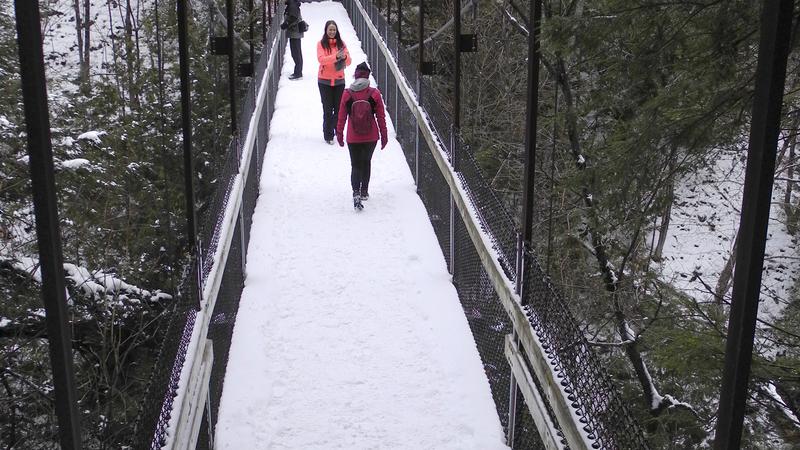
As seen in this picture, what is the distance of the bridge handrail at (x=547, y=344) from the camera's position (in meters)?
3.44

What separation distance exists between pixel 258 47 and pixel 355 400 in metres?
23.3

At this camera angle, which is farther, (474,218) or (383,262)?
(383,262)

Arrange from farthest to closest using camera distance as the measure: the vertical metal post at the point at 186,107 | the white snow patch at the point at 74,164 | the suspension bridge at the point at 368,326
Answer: the white snow patch at the point at 74,164 < the vertical metal post at the point at 186,107 < the suspension bridge at the point at 368,326

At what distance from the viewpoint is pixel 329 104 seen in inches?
480

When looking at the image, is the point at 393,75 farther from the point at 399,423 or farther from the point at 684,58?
the point at 399,423

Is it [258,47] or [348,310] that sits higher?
[258,47]

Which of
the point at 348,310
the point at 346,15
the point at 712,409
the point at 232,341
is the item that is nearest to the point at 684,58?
the point at 348,310

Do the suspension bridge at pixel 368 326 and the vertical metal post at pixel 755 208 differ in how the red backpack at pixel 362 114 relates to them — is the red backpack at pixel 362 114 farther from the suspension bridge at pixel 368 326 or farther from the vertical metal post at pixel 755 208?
the vertical metal post at pixel 755 208

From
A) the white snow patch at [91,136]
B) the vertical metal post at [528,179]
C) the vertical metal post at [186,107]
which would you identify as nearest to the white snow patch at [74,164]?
the white snow patch at [91,136]

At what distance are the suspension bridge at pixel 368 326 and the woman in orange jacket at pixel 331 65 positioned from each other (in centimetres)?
169

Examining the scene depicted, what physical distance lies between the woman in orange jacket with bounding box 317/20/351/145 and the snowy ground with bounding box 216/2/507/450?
6.43 ft

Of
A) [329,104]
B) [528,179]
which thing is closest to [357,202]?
[329,104]

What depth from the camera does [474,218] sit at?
6438 millimetres

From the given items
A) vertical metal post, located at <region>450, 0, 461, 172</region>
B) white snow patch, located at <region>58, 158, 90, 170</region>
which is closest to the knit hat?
vertical metal post, located at <region>450, 0, 461, 172</region>
